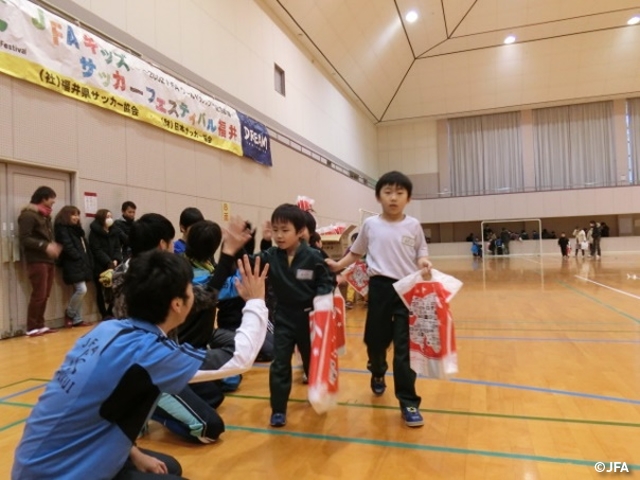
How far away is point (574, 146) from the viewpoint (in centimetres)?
2022

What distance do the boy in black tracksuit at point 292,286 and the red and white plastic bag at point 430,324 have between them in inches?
16.8

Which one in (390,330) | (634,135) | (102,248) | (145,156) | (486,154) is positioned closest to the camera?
(390,330)

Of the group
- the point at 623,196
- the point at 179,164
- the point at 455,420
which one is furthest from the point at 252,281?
the point at 623,196

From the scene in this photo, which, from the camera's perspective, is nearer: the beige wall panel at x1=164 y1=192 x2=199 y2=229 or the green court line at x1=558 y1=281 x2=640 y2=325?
the green court line at x1=558 y1=281 x2=640 y2=325

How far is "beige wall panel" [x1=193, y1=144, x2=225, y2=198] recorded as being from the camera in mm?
7387

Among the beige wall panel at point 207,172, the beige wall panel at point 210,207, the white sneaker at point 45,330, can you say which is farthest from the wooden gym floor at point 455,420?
the beige wall panel at point 207,172

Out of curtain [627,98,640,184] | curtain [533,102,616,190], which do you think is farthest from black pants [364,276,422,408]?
curtain [627,98,640,184]

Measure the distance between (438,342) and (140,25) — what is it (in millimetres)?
6316

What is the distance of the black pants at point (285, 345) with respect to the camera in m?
2.19

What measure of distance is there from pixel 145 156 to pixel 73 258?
1946 millimetres

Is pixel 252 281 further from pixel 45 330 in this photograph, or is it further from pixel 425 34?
pixel 425 34

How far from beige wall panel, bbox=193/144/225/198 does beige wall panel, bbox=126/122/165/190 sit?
844mm

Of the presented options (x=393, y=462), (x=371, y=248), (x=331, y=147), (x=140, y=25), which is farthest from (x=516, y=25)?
(x=393, y=462)

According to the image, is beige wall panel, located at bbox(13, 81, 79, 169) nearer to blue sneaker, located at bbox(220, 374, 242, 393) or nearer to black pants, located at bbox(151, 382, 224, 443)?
blue sneaker, located at bbox(220, 374, 242, 393)
